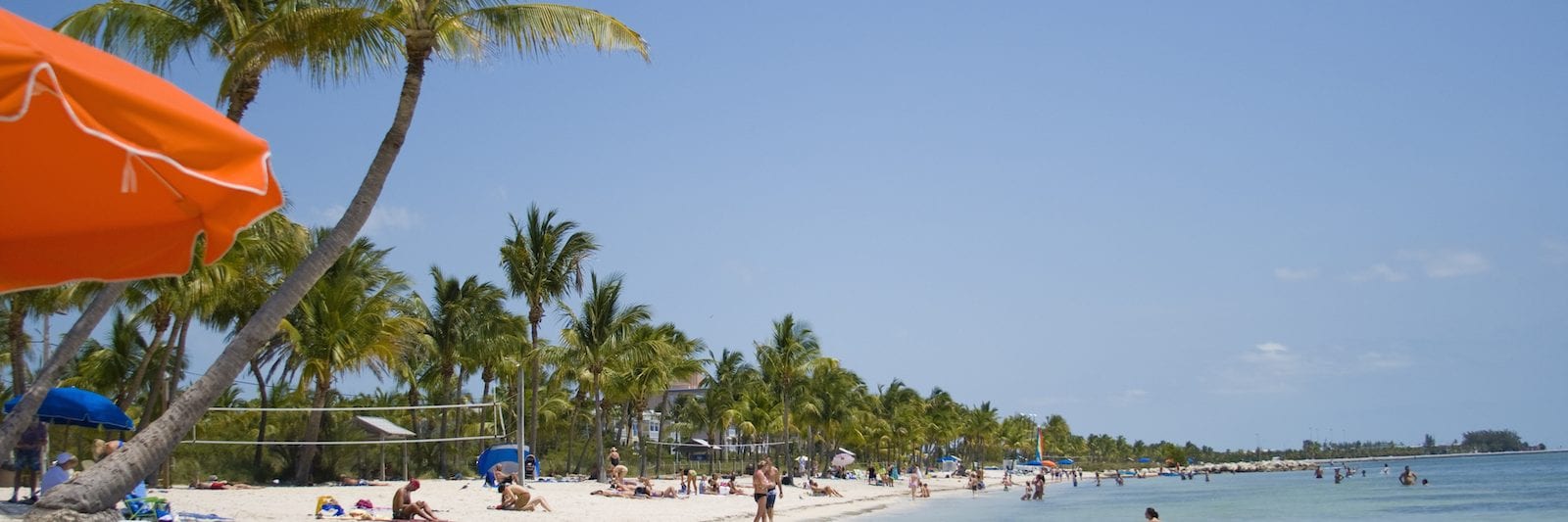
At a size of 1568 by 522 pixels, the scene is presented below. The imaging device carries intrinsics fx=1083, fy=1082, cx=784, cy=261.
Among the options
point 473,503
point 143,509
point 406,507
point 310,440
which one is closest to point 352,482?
point 310,440

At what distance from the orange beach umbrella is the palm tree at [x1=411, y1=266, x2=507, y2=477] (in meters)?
29.0

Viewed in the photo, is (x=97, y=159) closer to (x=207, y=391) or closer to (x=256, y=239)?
(x=207, y=391)

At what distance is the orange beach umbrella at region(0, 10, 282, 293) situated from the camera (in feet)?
9.96

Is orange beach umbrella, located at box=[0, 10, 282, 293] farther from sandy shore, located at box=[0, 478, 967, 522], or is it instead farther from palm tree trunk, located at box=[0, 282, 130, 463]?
sandy shore, located at box=[0, 478, 967, 522]

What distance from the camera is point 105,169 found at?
4188 mm

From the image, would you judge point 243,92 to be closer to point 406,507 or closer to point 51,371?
point 51,371

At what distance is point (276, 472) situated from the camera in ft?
89.2

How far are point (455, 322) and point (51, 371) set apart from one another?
72.6 ft

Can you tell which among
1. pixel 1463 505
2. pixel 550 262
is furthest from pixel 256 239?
pixel 1463 505

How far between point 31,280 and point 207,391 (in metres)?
4.54

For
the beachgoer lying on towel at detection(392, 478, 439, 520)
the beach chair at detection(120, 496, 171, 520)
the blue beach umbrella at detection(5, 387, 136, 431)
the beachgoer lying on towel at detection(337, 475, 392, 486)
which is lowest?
the beachgoer lying on towel at detection(337, 475, 392, 486)

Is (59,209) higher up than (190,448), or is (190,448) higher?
(59,209)

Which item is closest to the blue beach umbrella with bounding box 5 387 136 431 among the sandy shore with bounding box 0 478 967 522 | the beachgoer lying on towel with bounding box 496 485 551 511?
the sandy shore with bounding box 0 478 967 522

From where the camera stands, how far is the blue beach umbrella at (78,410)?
15870mm
